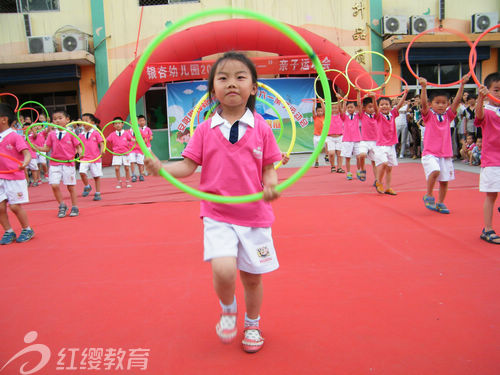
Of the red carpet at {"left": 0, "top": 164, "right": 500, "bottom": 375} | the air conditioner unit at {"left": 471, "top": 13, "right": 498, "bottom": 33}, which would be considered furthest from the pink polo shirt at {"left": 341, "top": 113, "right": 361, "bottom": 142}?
the air conditioner unit at {"left": 471, "top": 13, "right": 498, "bottom": 33}

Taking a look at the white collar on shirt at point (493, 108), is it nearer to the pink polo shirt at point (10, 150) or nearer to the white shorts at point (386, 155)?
the white shorts at point (386, 155)

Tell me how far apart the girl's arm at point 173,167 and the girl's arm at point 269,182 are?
451 mm

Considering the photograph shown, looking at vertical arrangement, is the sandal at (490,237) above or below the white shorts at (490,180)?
below

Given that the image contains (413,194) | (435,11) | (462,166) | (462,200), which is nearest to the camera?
(462,200)

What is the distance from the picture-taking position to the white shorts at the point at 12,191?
5121 millimetres

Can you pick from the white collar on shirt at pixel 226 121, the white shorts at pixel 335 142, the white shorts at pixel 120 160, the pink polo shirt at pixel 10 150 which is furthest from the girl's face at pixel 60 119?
the white shorts at pixel 335 142

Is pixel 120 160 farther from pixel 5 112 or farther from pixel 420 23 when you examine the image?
pixel 420 23

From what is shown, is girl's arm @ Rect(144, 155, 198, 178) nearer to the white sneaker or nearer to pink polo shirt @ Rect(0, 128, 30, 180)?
the white sneaker

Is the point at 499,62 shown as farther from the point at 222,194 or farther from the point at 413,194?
the point at 222,194

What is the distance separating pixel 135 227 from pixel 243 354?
3660 mm

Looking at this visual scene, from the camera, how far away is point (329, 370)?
2.15 meters

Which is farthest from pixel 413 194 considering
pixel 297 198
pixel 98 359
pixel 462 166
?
pixel 98 359

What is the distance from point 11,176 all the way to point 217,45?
9807mm

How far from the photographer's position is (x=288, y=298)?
10.0 feet
